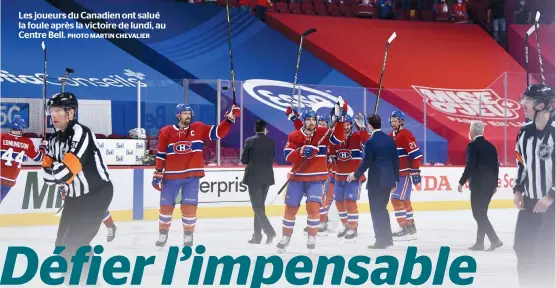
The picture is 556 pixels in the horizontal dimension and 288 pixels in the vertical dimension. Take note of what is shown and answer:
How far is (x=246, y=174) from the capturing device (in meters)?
9.91

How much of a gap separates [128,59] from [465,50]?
333 inches

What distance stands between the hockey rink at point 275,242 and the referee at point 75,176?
1.32 meters

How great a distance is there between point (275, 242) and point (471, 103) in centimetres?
864

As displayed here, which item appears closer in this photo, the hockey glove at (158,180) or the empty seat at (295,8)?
the hockey glove at (158,180)

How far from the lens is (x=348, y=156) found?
33.3ft

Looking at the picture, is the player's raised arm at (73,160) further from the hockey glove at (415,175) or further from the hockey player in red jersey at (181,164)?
the hockey glove at (415,175)

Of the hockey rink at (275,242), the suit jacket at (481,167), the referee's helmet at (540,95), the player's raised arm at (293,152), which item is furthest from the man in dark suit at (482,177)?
the referee's helmet at (540,95)

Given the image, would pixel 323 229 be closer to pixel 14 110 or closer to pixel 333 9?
pixel 14 110

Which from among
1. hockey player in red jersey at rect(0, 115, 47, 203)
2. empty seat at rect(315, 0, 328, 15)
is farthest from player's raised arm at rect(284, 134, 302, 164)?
empty seat at rect(315, 0, 328, 15)

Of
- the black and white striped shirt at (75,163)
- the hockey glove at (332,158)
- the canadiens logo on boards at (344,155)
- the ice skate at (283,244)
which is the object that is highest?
the black and white striped shirt at (75,163)

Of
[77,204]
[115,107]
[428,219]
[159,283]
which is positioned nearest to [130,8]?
[115,107]

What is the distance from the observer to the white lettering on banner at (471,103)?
52.8 feet

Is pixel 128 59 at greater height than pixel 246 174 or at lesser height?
greater

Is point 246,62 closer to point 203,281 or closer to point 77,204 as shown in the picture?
point 203,281
